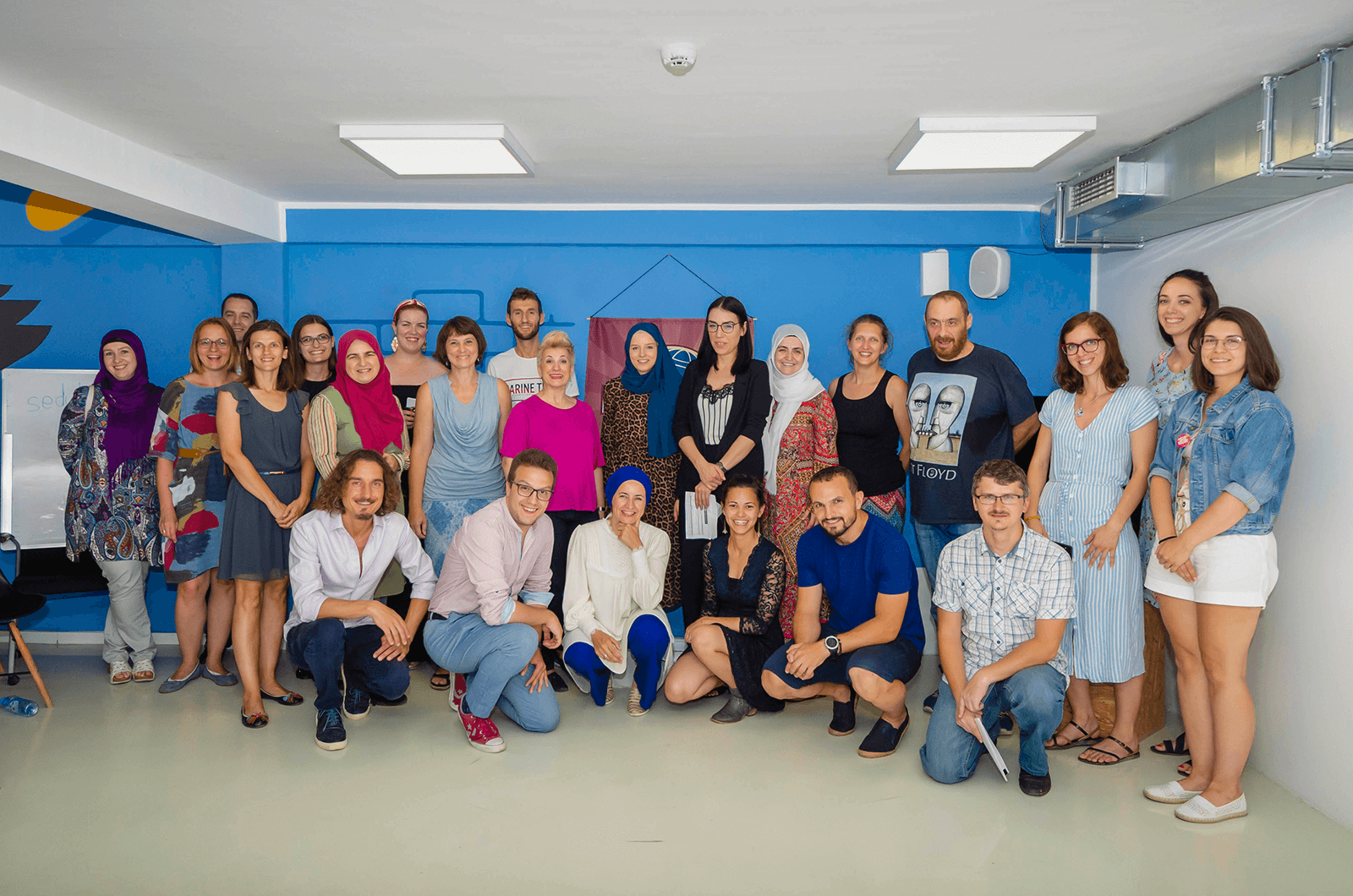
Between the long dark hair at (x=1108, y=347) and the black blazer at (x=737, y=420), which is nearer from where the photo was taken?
the long dark hair at (x=1108, y=347)

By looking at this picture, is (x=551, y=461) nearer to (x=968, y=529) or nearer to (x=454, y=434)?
(x=454, y=434)

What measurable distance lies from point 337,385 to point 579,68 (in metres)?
1.80

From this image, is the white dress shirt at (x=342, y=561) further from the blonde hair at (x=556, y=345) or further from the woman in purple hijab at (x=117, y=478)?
the woman in purple hijab at (x=117, y=478)

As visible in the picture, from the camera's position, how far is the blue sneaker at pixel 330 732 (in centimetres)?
310

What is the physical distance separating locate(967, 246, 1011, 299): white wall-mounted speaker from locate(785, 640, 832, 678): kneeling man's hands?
2.36 meters

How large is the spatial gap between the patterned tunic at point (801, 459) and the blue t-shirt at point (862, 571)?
37 centimetres

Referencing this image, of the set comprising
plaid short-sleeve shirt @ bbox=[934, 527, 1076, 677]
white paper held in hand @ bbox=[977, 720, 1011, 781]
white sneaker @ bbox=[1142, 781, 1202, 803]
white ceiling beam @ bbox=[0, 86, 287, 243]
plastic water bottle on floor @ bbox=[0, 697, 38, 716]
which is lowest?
white sneaker @ bbox=[1142, 781, 1202, 803]

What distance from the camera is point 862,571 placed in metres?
3.08

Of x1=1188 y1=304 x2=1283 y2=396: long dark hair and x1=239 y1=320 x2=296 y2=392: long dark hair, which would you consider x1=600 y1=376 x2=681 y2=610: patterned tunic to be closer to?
x1=239 y1=320 x2=296 y2=392: long dark hair

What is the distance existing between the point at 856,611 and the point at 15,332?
15.9 feet

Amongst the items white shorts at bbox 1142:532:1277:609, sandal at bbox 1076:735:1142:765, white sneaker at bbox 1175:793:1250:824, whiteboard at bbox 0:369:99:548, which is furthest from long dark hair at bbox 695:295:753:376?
whiteboard at bbox 0:369:99:548

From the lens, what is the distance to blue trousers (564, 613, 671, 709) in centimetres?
339

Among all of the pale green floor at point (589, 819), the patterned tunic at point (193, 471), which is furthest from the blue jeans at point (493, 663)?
the patterned tunic at point (193, 471)

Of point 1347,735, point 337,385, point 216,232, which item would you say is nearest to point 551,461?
point 337,385
